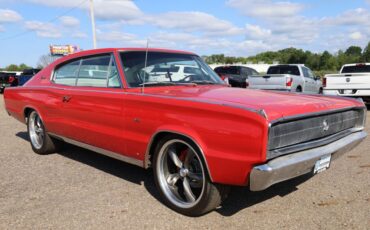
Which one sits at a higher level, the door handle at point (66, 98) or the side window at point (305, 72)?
the door handle at point (66, 98)

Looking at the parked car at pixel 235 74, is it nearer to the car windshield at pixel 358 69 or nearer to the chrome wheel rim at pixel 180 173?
the car windshield at pixel 358 69

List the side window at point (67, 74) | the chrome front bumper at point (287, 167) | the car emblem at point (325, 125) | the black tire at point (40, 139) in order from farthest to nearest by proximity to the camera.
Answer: the black tire at point (40, 139) < the side window at point (67, 74) < the car emblem at point (325, 125) < the chrome front bumper at point (287, 167)

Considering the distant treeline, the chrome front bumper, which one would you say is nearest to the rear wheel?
the chrome front bumper

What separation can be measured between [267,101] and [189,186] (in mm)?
1114

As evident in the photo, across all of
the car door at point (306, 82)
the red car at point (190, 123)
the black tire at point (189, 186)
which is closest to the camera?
the red car at point (190, 123)

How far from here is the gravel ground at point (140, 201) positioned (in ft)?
10.9

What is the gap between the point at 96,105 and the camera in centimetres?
432

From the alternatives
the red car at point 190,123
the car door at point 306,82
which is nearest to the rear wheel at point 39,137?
the red car at point 190,123

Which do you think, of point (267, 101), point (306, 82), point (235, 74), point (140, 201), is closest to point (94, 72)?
point (140, 201)

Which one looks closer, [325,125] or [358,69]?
[325,125]

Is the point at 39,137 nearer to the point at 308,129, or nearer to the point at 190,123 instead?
the point at 190,123

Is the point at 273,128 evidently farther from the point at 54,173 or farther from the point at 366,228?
the point at 54,173

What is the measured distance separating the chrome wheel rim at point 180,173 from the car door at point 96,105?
572mm

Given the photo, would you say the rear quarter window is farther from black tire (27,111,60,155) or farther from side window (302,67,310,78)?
black tire (27,111,60,155)
